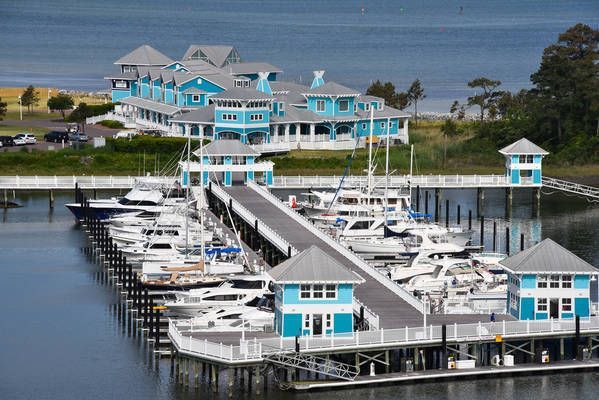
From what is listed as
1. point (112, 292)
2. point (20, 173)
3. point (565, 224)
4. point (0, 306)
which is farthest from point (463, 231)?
point (20, 173)

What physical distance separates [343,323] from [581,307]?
8928 millimetres

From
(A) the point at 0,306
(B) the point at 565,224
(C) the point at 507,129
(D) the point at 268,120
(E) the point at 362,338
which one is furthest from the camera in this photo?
(C) the point at 507,129

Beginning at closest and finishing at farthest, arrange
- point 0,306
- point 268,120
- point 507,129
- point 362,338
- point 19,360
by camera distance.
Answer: point 362,338, point 19,360, point 0,306, point 268,120, point 507,129

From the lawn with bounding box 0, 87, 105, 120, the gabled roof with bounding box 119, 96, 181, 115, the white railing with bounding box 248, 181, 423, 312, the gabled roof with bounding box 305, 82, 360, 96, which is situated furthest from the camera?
the lawn with bounding box 0, 87, 105, 120

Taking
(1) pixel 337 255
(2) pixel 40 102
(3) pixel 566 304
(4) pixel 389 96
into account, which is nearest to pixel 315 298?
(3) pixel 566 304

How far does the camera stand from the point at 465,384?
54.3 m

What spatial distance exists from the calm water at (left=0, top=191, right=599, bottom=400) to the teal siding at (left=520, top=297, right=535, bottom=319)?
294cm

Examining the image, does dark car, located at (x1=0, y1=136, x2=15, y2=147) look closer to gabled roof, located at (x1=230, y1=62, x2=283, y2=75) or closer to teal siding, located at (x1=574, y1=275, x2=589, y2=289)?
gabled roof, located at (x1=230, y1=62, x2=283, y2=75)

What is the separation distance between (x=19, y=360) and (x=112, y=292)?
42.2ft

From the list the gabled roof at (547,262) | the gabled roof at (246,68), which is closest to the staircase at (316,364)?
the gabled roof at (547,262)

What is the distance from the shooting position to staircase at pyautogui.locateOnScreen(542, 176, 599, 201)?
323 feet

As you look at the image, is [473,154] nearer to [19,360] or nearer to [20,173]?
[20,173]

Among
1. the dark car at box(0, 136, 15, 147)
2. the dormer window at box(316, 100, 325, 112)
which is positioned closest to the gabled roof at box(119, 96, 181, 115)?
the dormer window at box(316, 100, 325, 112)

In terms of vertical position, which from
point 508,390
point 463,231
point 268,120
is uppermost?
point 268,120
